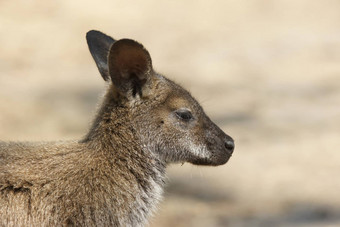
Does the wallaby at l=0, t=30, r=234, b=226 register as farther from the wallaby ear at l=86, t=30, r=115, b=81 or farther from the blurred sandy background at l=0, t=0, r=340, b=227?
the blurred sandy background at l=0, t=0, r=340, b=227

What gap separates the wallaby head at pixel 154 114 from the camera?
17.7 ft

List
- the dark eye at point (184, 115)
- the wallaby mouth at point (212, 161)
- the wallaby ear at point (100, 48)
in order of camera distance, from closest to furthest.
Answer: the dark eye at point (184, 115), the wallaby mouth at point (212, 161), the wallaby ear at point (100, 48)

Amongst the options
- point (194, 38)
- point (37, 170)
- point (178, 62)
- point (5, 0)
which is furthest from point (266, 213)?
point (5, 0)

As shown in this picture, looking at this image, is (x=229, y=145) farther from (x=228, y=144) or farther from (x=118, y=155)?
(x=118, y=155)

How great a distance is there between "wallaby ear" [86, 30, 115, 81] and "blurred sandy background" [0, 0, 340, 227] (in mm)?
2484

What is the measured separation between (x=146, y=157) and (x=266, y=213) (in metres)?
3.02

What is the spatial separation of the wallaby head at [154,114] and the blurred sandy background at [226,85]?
8.21 ft

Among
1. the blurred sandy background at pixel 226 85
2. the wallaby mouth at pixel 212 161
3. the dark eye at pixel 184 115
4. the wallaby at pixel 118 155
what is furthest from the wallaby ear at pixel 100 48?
the blurred sandy background at pixel 226 85

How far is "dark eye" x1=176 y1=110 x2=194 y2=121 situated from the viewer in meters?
5.56

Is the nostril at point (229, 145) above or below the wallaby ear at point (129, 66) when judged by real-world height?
below

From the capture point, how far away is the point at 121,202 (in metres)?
5.28

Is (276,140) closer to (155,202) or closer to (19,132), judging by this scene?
(19,132)

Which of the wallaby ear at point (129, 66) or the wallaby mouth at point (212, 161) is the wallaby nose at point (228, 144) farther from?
the wallaby ear at point (129, 66)

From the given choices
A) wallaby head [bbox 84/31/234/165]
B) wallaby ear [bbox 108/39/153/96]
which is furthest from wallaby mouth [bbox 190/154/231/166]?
wallaby ear [bbox 108/39/153/96]
